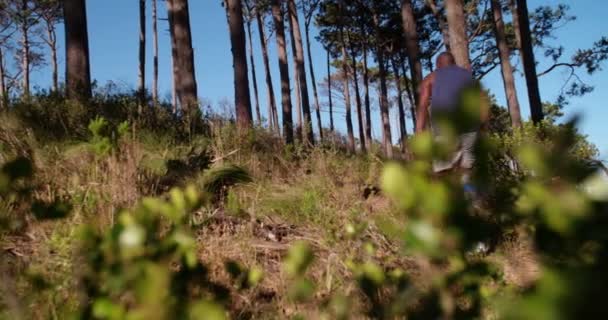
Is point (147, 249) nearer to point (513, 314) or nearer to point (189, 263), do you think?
point (189, 263)

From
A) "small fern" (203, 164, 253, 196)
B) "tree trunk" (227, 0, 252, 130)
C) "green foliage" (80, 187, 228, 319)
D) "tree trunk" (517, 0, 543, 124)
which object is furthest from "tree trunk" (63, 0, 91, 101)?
"tree trunk" (517, 0, 543, 124)

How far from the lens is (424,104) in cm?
394

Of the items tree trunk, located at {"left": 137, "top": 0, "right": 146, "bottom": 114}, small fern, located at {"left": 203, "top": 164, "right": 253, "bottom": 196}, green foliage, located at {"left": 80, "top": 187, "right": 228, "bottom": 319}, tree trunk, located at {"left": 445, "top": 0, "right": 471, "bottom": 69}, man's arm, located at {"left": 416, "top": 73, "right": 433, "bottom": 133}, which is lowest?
green foliage, located at {"left": 80, "top": 187, "right": 228, "bottom": 319}

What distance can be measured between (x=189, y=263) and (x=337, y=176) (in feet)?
10.8

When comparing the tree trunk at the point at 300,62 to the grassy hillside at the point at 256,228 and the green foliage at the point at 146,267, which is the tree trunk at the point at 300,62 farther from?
the green foliage at the point at 146,267

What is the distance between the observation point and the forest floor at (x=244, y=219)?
1.65 m

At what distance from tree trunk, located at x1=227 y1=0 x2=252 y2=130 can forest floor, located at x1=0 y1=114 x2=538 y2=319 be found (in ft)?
12.1

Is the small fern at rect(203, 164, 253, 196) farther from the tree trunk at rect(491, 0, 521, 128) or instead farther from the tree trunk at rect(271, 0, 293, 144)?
the tree trunk at rect(271, 0, 293, 144)

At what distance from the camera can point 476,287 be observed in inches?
25.1

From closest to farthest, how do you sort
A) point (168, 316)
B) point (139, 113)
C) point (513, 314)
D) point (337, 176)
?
1. point (513, 314)
2. point (168, 316)
3. point (337, 176)
4. point (139, 113)

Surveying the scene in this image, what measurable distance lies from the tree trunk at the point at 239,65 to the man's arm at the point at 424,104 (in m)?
4.17

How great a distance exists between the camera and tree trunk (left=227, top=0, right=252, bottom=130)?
7.97 meters

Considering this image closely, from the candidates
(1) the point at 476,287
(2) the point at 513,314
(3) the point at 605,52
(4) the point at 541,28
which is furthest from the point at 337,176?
(4) the point at 541,28

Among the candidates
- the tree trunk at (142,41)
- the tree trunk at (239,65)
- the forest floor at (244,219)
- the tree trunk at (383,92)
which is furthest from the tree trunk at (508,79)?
the tree trunk at (142,41)
